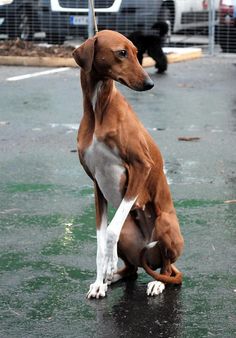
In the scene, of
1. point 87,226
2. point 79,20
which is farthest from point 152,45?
point 87,226

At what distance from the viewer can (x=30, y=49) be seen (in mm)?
16812

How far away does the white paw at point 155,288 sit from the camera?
15.4ft

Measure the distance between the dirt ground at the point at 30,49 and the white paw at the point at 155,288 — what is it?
11.5 meters

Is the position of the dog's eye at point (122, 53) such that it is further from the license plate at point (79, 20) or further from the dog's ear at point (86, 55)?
the license plate at point (79, 20)

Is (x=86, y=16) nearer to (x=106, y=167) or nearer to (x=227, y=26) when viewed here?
(x=227, y=26)

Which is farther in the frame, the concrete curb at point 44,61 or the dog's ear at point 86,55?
the concrete curb at point 44,61

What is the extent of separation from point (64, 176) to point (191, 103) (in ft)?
14.8

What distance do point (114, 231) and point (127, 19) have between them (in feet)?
41.4

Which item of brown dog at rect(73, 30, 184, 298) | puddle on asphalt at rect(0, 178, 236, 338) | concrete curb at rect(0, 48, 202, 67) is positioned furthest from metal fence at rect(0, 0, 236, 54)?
brown dog at rect(73, 30, 184, 298)

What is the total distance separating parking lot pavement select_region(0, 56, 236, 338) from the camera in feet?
14.4

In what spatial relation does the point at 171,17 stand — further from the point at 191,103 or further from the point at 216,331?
the point at 216,331

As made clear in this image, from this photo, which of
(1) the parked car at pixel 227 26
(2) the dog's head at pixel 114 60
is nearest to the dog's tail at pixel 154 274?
(2) the dog's head at pixel 114 60

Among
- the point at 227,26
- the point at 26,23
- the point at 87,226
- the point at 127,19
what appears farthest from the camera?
the point at 26,23

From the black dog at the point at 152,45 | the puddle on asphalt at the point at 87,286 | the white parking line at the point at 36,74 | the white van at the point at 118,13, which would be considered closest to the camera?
the puddle on asphalt at the point at 87,286
